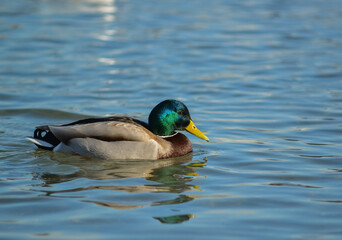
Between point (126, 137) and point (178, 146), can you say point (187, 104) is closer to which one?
point (178, 146)

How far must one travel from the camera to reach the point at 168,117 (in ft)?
28.6

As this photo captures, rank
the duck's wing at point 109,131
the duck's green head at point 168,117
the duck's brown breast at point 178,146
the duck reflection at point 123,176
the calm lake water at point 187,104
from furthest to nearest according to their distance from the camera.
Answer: the duck's green head at point 168,117 < the duck's brown breast at point 178,146 < the duck's wing at point 109,131 < the duck reflection at point 123,176 < the calm lake water at point 187,104

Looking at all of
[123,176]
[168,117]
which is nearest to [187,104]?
[168,117]

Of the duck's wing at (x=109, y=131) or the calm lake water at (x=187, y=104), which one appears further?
the duck's wing at (x=109, y=131)

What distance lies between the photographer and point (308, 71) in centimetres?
1395

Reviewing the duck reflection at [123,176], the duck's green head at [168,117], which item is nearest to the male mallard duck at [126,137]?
the duck's green head at [168,117]

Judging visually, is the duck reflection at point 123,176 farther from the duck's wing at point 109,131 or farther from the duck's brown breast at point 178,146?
the duck's wing at point 109,131

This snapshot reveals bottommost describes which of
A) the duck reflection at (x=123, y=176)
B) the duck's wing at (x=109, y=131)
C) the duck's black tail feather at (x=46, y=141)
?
the duck reflection at (x=123, y=176)

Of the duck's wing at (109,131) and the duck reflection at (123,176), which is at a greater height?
the duck's wing at (109,131)

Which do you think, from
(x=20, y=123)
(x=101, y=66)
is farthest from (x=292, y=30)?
(x=20, y=123)

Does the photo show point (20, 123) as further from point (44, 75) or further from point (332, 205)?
point (332, 205)

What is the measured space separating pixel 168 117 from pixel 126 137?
0.69m

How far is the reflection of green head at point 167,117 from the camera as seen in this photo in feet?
28.5

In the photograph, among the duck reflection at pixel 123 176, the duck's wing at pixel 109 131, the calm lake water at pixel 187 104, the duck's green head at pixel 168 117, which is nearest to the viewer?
the calm lake water at pixel 187 104
